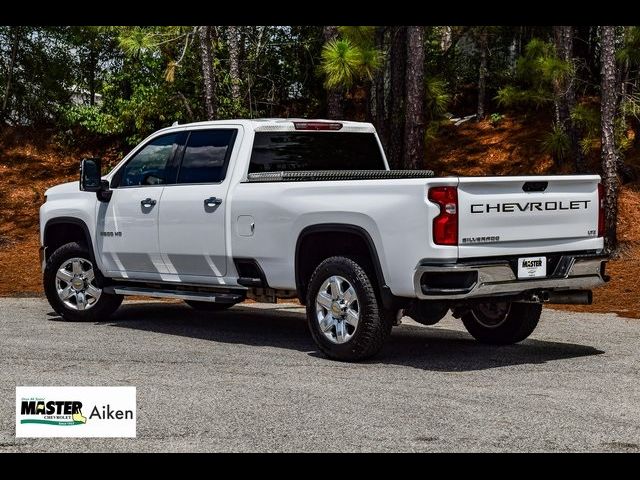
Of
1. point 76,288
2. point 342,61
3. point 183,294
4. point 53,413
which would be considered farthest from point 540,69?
point 53,413

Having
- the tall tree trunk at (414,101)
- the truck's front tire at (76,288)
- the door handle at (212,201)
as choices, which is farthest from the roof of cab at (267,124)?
the tall tree trunk at (414,101)

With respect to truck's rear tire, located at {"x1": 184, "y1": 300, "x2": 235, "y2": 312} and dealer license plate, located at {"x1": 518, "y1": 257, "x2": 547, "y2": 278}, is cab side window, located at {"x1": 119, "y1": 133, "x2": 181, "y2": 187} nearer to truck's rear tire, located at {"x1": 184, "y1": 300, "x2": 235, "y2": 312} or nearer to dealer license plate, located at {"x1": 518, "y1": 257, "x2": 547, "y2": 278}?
truck's rear tire, located at {"x1": 184, "y1": 300, "x2": 235, "y2": 312}

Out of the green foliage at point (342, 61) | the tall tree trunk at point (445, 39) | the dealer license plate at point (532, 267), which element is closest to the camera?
the dealer license plate at point (532, 267)

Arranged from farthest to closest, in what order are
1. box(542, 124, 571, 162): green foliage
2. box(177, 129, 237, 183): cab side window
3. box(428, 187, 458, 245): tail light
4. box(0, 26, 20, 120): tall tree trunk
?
box(0, 26, 20, 120): tall tree trunk, box(542, 124, 571, 162): green foliage, box(177, 129, 237, 183): cab side window, box(428, 187, 458, 245): tail light

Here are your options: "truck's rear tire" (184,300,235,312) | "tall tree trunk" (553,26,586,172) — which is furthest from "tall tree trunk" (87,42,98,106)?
"truck's rear tire" (184,300,235,312)

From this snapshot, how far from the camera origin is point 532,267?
28.9 feet

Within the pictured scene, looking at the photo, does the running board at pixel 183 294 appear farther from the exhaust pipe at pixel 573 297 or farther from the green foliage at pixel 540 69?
the green foliage at pixel 540 69

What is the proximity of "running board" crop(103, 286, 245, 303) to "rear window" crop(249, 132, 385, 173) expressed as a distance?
3.96 ft

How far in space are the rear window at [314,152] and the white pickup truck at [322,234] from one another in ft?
0.04

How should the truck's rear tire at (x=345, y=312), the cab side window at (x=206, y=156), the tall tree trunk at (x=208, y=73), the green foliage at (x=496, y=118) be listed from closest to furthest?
the truck's rear tire at (x=345, y=312) → the cab side window at (x=206, y=156) → the tall tree trunk at (x=208, y=73) → the green foliage at (x=496, y=118)

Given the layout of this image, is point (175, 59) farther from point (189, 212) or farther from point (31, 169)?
point (189, 212)

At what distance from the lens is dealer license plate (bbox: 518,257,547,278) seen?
870cm

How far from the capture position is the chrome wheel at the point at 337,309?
9.00m

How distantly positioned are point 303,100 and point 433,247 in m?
17.5
